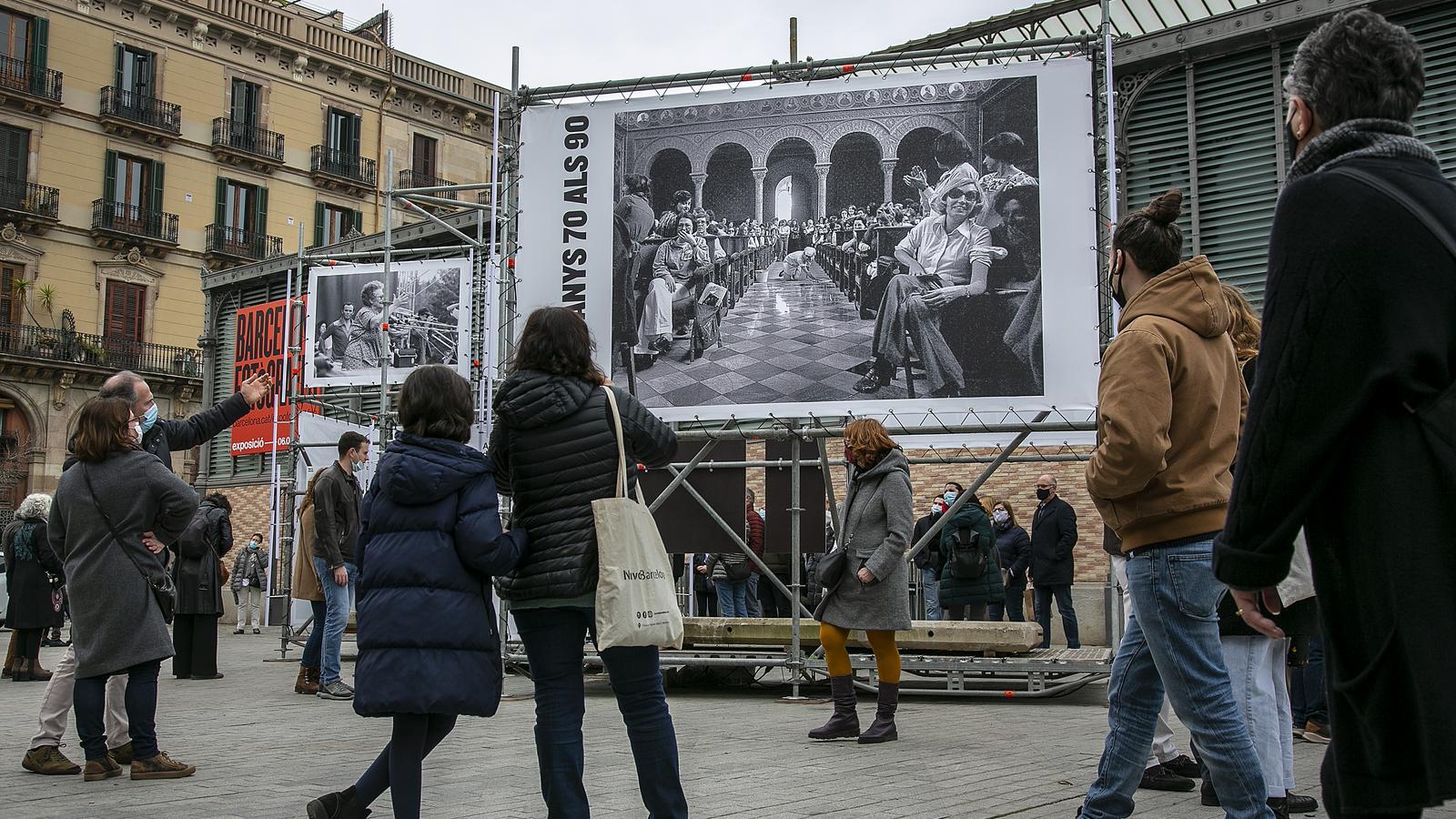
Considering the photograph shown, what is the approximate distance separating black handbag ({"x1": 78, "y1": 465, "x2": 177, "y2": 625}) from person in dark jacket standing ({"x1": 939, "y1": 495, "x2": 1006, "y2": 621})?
8.42 metres

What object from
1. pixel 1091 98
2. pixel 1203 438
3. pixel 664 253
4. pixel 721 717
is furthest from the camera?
pixel 664 253

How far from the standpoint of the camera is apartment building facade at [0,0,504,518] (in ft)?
127

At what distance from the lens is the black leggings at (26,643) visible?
12.8m

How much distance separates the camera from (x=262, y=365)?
81.8 ft

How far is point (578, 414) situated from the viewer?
452cm

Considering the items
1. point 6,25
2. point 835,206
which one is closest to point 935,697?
point 835,206

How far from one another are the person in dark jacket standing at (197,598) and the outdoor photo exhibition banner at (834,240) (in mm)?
4380

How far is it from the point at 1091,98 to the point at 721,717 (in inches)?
201

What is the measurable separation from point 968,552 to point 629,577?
9.39 metres

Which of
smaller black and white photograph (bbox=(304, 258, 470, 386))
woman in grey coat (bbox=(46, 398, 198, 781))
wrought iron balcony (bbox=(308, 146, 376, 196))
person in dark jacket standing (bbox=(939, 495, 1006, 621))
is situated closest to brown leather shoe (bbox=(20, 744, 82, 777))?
woman in grey coat (bbox=(46, 398, 198, 781))

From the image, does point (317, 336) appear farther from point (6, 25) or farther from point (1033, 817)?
point (6, 25)

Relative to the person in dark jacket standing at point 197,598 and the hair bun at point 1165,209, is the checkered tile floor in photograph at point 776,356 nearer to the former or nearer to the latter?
the person in dark jacket standing at point 197,598

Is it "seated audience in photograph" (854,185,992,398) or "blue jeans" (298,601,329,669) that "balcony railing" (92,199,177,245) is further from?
"seated audience in photograph" (854,185,992,398)

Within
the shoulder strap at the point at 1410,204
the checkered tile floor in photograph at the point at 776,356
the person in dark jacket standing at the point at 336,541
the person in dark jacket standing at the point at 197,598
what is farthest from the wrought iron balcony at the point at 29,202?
the shoulder strap at the point at 1410,204
